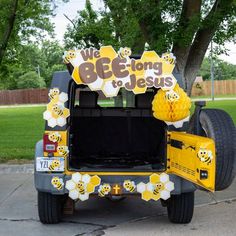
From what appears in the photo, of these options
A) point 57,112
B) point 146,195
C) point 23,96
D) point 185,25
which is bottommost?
point 23,96

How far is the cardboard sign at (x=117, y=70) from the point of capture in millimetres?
5656

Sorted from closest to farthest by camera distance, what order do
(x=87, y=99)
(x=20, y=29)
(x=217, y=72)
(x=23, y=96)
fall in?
1. (x=87, y=99)
2. (x=20, y=29)
3. (x=23, y=96)
4. (x=217, y=72)

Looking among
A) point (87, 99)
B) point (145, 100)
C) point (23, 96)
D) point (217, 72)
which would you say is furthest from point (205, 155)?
point (217, 72)

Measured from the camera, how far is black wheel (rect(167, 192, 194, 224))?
6.22 meters

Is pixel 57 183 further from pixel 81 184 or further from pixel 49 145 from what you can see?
pixel 49 145

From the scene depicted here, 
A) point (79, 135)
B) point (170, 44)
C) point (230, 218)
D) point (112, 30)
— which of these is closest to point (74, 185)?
point (79, 135)

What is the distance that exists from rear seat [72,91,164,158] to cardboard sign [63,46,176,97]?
1364mm

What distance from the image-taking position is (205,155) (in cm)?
513

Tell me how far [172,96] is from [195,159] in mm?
750

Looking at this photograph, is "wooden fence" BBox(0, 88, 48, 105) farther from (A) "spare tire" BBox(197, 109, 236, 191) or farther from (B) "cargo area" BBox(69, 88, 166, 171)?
(A) "spare tire" BBox(197, 109, 236, 191)

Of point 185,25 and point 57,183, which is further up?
point 185,25

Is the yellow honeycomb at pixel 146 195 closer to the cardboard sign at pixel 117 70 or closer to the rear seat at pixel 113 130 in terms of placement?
the cardboard sign at pixel 117 70

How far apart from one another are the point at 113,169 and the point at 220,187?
1.22 meters

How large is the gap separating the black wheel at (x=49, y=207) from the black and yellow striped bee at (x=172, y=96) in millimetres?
1770
